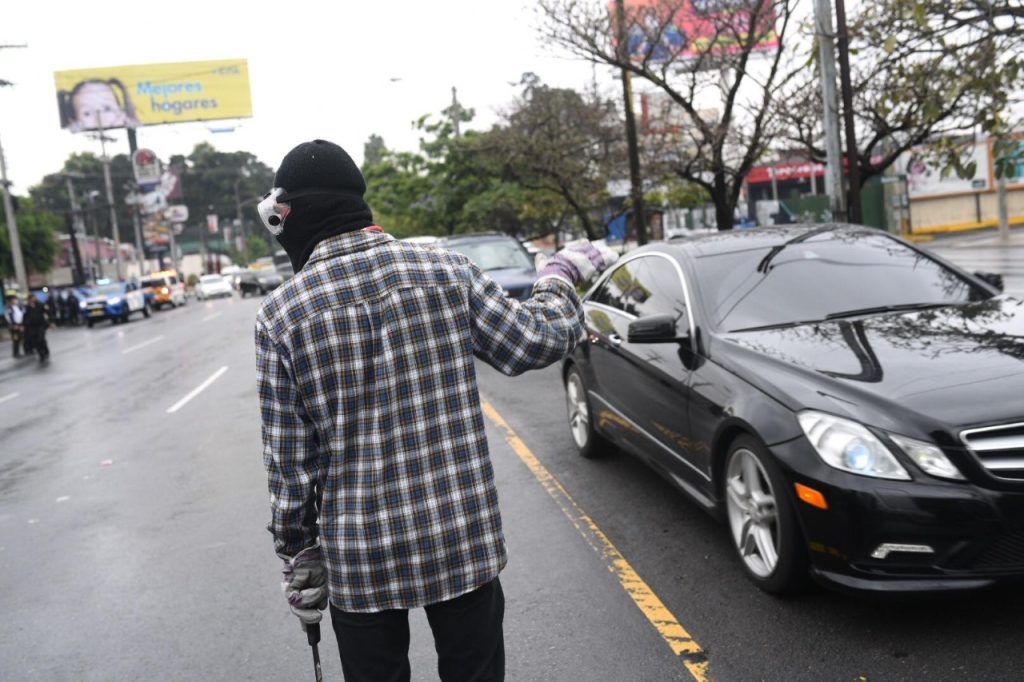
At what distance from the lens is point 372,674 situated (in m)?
2.38

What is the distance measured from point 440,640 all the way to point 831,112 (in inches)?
450

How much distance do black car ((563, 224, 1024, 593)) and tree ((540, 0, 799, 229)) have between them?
29.7ft

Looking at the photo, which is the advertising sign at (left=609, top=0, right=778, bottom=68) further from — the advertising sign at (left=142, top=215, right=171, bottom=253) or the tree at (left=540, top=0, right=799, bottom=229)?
the advertising sign at (left=142, top=215, right=171, bottom=253)

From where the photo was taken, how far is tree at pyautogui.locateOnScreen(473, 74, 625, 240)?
20141 mm

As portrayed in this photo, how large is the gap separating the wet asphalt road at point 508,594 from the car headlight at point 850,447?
632 millimetres

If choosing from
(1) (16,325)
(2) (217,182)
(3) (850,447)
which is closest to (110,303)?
(1) (16,325)

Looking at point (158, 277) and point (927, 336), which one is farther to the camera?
point (158, 277)

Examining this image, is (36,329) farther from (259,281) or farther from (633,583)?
(259,281)

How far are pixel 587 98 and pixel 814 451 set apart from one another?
1896 centimetres

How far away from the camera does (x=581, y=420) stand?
7.01 meters

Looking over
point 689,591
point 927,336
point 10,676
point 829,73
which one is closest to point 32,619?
point 10,676

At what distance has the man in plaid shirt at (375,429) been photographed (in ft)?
7.52

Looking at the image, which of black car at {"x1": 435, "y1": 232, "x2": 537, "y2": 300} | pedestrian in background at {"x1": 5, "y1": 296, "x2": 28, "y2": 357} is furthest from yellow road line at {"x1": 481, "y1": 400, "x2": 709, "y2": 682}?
pedestrian in background at {"x1": 5, "y1": 296, "x2": 28, "y2": 357}

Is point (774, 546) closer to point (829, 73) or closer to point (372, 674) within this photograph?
point (372, 674)
